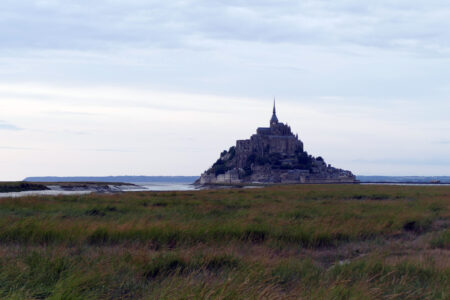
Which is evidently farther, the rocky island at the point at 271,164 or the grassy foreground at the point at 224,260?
the rocky island at the point at 271,164

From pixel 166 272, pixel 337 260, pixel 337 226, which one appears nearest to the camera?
pixel 166 272

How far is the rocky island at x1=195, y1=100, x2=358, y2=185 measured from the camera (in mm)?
130500

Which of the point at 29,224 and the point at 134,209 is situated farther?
the point at 134,209

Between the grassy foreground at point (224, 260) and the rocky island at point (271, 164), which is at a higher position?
the rocky island at point (271, 164)

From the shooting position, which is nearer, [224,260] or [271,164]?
[224,260]

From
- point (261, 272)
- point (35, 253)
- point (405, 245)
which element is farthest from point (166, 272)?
point (405, 245)

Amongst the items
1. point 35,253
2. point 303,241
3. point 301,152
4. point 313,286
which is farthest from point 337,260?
point 301,152

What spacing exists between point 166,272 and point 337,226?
19.8 feet

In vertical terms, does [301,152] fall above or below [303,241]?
above

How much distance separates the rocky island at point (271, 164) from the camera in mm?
130500

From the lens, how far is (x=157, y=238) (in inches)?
393

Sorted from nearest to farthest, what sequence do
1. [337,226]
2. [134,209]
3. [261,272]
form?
[261,272] → [337,226] → [134,209]

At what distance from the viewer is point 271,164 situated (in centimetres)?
13850

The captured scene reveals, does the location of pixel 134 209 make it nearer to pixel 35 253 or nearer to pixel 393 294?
pixel 35 253
